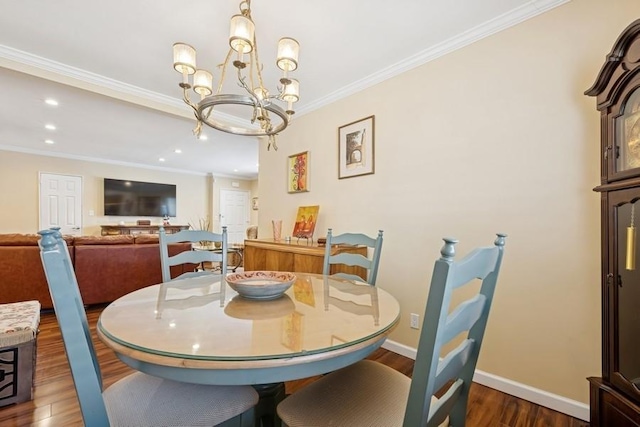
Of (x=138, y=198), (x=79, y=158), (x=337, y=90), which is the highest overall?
(x=337, y=90)

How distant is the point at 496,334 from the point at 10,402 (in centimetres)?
297

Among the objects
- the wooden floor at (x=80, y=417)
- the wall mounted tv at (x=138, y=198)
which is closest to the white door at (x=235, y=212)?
the wall mounted tv at (x=138, y=198)

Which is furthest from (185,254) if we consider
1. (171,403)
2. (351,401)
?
(351,401)

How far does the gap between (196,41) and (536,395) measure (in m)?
3.33

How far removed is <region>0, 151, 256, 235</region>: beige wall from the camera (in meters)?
5.68

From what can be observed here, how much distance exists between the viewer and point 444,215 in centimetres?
222

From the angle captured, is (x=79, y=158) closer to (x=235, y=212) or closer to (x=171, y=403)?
(x=235, y=212)

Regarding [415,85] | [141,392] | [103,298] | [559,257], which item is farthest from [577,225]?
[103,298]

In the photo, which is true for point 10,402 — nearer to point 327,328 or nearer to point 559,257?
point 327,328

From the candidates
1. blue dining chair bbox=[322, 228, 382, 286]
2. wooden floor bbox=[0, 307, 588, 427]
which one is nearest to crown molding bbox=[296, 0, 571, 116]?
blue dining chair bbox=[322, 228, 382, 286]

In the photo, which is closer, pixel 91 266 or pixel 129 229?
pixel 91 266

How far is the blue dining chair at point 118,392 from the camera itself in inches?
26.9

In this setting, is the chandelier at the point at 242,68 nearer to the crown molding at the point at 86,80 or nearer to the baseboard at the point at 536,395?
the crown molding at the point at 86,80

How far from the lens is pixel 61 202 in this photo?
6.17 metres
